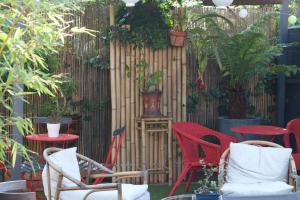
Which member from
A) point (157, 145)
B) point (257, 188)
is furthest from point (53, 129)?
point (257, 188)

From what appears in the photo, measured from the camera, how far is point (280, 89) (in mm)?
8531

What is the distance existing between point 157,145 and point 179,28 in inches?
62.2

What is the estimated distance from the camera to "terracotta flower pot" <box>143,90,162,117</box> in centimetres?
738

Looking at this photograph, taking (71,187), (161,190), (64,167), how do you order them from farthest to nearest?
1. (161,190)
2. (64,167)
3. (71,187)

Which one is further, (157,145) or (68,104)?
(68,104)

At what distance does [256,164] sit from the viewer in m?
5.69

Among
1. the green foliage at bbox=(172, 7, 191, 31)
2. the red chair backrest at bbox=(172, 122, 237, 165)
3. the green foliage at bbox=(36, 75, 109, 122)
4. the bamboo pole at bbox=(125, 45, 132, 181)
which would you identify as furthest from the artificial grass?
the green foliage at bbox=(172, 7, 191, 31)

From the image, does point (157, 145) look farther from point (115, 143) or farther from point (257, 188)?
point (257, 188)

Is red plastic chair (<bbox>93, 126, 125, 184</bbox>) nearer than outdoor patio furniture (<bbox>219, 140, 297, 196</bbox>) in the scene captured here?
No

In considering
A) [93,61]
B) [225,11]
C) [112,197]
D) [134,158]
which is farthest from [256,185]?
[225,11]

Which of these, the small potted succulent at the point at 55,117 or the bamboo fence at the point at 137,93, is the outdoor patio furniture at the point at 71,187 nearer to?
the small potted succulent at the point at 55,117

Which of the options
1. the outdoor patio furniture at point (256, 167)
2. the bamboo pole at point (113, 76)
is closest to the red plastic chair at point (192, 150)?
the outdoor patio furniture at point (256, 167)

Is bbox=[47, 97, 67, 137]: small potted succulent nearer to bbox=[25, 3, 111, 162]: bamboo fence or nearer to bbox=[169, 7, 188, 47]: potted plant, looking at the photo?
bbox=[25, 3, 111, 162]: bamboo fence

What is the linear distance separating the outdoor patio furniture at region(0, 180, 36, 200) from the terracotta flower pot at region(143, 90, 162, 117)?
290 cm
